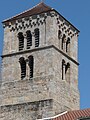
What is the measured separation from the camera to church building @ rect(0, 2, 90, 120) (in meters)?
37.8

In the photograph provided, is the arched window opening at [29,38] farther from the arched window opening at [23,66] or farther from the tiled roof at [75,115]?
the tiled roof at [75,115]

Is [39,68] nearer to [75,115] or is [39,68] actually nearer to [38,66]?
[38,66]

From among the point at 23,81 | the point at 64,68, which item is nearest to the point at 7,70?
the point at 23,81

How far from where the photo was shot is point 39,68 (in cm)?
3884

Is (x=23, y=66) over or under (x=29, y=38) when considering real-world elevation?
under

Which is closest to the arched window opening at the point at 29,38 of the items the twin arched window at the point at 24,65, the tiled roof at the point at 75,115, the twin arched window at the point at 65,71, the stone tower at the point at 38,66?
the stone tower at the point at 38,66

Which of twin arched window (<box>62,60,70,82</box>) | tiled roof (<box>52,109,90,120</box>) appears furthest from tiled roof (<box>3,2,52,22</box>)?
tiled roof (<box>52,109,90,120</box>)

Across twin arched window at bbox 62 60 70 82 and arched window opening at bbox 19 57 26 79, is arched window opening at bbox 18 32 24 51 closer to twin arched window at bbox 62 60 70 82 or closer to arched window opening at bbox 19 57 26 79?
arched window opening at bbox 19 57 26 79

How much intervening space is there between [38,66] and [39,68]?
0.17 meters

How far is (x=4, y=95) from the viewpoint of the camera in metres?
39.6

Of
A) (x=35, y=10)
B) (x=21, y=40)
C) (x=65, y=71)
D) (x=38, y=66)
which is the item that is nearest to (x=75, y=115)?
(x=38, y=66)

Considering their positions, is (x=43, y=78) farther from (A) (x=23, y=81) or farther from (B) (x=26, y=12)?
(B) (x=26, y=12)

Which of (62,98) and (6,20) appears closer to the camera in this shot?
(62,98)

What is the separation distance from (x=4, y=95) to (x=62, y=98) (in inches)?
167
